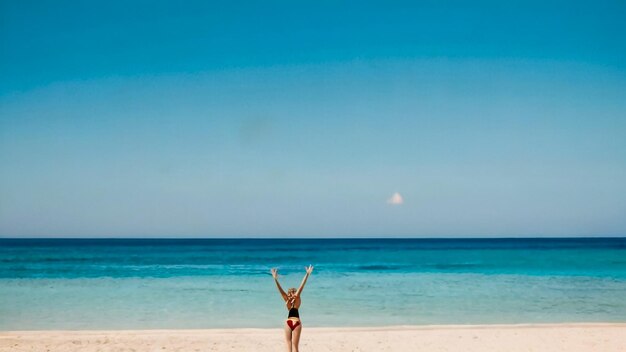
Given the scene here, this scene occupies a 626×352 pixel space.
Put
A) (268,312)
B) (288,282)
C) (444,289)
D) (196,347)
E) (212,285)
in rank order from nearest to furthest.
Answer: (196,347) < (268,312) < (444,289) < (212,285) < (288,282)

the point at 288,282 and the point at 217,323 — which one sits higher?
the point at 288,282

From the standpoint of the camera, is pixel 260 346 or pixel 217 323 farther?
pixel 217 323

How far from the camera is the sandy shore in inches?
440

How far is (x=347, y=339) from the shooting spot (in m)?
12.0

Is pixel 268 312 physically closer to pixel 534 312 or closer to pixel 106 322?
pixel 106 322

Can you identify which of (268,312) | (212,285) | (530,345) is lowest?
(530,345)

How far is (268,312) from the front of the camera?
16297 mm

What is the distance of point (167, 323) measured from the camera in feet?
48.6

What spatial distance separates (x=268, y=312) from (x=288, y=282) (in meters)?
12.4

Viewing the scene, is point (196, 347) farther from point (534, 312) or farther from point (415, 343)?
point (534, 312)

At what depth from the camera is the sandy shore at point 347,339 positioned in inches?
440

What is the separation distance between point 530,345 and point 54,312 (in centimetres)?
1336

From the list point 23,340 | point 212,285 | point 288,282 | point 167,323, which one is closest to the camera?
point 23,340

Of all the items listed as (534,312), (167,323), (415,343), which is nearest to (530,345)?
(415,343)
